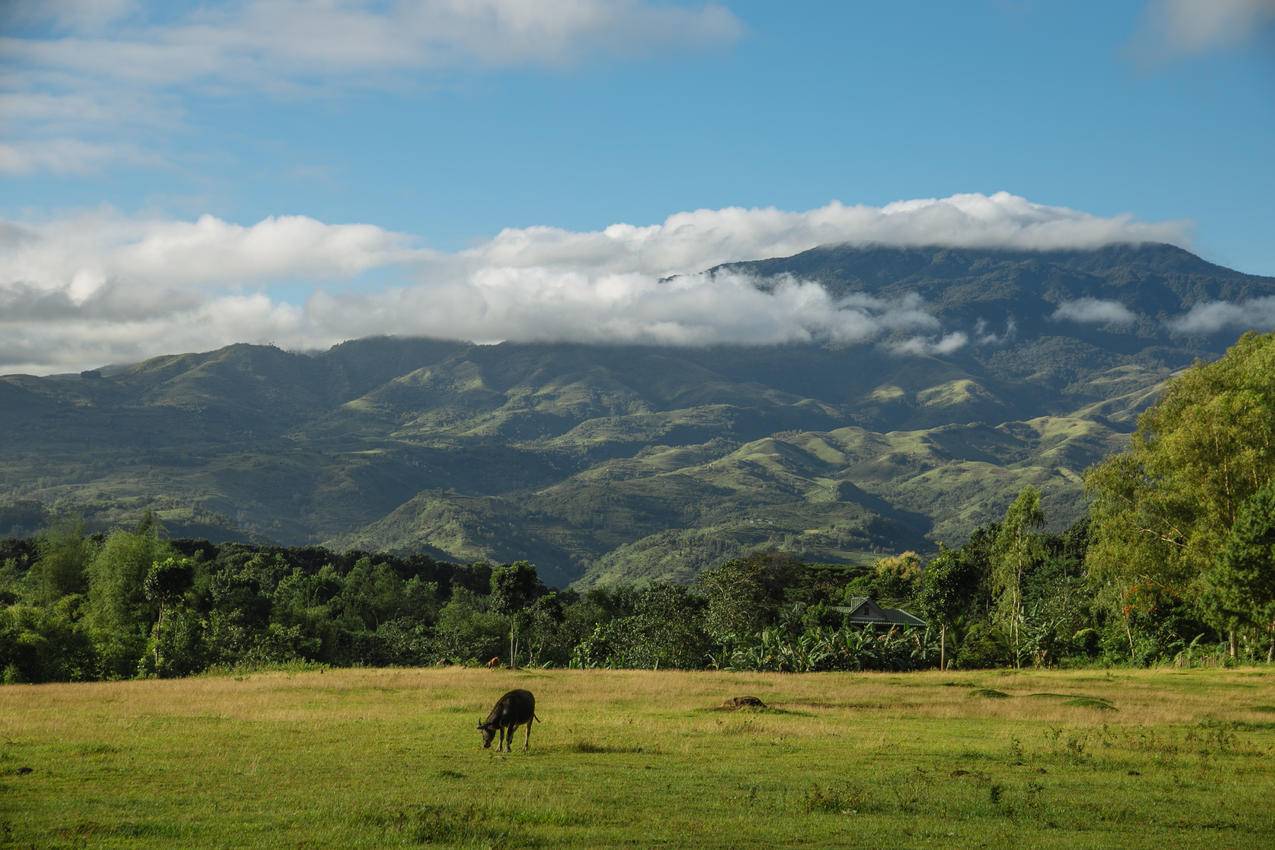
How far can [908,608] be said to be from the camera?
375 ft

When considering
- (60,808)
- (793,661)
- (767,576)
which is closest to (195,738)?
(60,808)

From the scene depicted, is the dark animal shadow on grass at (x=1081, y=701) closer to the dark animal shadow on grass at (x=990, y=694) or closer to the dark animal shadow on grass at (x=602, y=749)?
the dark animal shadow on grass at (x=990, y=694)

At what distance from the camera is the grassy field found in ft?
62.7

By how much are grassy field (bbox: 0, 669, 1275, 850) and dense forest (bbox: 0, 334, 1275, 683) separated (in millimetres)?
15593

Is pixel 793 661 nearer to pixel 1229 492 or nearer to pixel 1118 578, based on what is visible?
pixel 1118 578

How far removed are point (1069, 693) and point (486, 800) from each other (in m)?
30.8

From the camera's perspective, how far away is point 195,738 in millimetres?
29859

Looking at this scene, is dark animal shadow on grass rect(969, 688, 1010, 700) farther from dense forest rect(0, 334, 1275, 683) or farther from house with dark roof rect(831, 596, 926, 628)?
house with dark roof rect(831, 596, 926, 628)

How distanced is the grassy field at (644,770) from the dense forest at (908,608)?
614 inches

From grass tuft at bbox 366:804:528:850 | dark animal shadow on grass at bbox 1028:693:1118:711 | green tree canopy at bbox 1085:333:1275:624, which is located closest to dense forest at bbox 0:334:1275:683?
green tree canopy at bbox 1085:333:1275:624

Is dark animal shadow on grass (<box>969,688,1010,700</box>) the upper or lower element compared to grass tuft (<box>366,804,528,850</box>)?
lower

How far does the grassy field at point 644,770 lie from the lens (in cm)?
1911

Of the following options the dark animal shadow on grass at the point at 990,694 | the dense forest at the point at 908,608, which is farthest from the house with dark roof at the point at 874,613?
the dark animal shadow on grass at the point at 990,694

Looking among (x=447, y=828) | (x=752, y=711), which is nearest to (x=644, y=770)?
(x=447, y=828)
